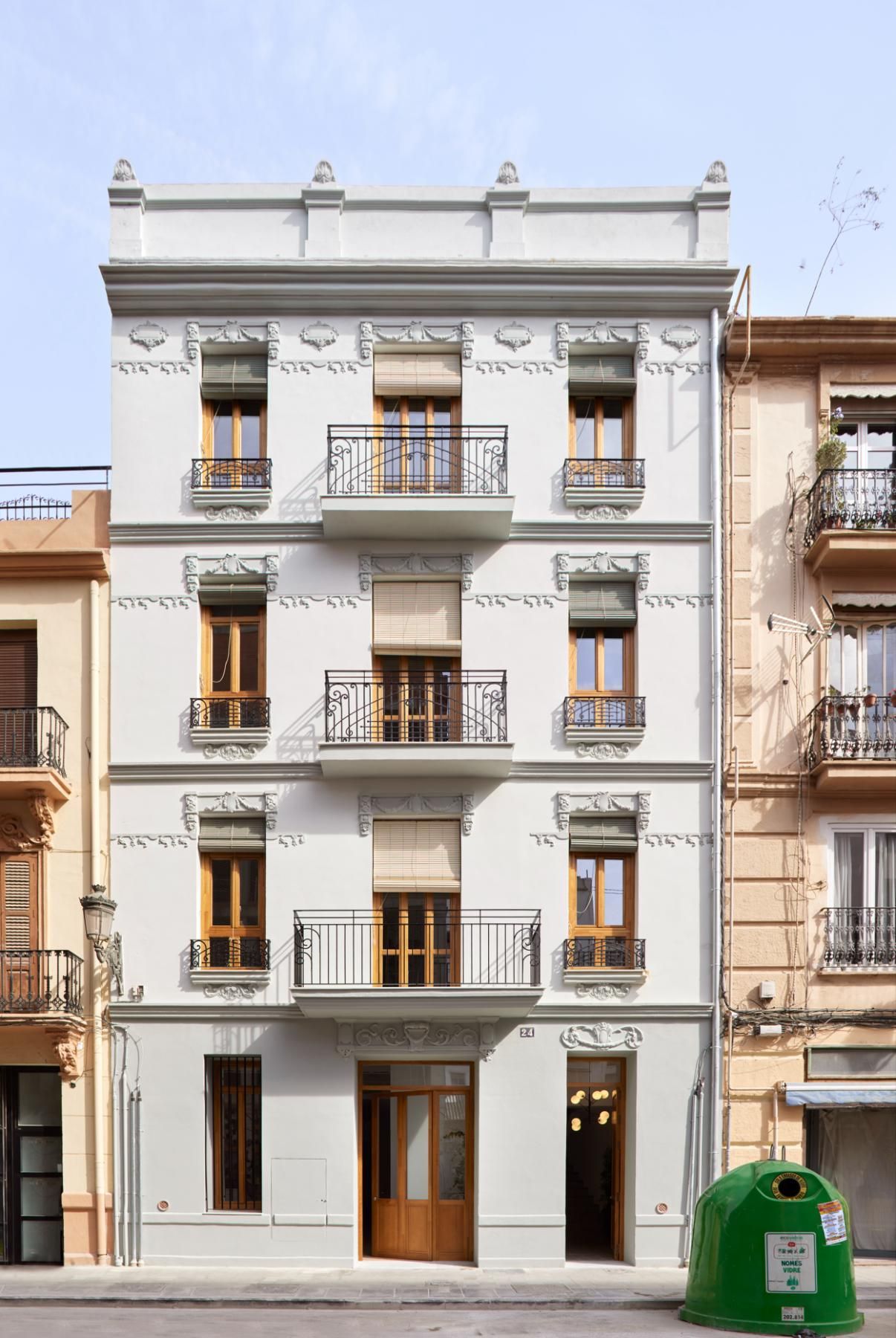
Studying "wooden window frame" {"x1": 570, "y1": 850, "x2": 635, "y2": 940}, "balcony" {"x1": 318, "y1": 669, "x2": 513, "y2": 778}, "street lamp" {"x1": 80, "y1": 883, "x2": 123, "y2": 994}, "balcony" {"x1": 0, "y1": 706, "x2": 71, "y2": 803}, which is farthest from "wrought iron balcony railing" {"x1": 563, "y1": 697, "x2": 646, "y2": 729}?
"balcony" {"x1": 0, "y1": 706, "x2": 71, "y2": 803}

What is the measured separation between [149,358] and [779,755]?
1014 cm

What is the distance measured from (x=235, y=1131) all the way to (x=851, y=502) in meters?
11.8

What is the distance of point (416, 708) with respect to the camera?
16984mm

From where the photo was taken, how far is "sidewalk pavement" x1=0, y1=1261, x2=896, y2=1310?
14477mm

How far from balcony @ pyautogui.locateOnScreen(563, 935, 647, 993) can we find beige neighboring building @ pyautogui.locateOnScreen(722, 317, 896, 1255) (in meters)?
1.20

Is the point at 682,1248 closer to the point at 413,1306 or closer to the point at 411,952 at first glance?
the point at 413,1306

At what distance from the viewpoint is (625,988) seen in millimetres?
16531

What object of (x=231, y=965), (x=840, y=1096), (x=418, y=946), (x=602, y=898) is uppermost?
(x=602, y=898)

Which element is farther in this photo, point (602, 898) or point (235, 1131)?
point (602, 898)

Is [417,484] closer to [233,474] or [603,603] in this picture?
[233,474]

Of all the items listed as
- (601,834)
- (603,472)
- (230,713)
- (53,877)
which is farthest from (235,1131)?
(603,472)

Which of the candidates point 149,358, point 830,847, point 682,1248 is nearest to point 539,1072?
point 682,1248

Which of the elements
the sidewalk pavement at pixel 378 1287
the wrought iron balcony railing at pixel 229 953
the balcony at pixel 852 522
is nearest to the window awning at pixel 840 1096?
the sidewalk pavement at pixel 378 1287

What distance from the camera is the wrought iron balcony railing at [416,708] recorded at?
16766mm
